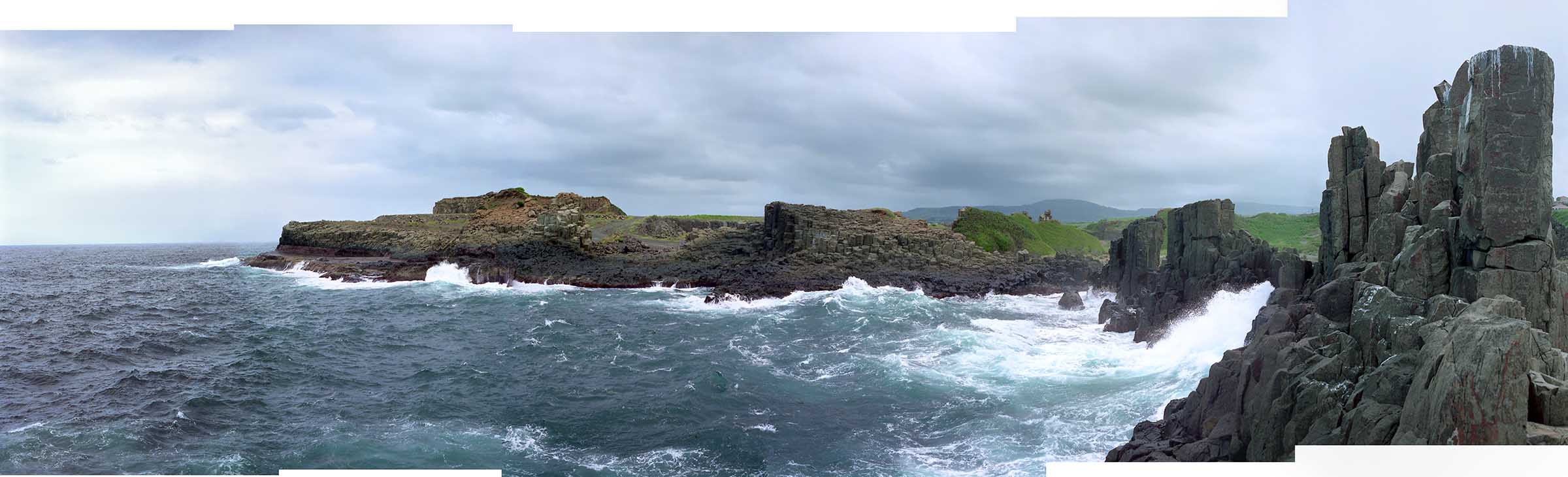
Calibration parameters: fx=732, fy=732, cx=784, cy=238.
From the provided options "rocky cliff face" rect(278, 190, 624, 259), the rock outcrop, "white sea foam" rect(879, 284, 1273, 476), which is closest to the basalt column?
"white sea foam" rect(879, 284, 1273, 476)

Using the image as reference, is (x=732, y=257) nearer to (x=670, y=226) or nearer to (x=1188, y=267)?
(x=670, y=226)

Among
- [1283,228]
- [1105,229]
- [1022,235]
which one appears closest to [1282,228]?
[1283,228]

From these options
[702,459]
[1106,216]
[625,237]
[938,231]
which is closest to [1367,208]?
[1106,216]

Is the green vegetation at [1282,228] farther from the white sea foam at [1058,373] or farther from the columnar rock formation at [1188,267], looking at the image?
the white sea foam at [1058,373]

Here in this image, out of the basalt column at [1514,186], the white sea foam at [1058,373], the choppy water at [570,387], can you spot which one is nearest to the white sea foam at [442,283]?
the choppy water at [570,387]

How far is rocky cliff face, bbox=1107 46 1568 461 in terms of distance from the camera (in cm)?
532

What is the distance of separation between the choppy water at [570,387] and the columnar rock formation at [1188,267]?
0.72m

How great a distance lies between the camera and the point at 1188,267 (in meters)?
19.3

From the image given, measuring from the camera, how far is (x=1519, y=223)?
7062mm

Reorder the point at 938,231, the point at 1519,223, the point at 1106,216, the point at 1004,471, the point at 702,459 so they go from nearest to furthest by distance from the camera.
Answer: the point at 1519,223 → the point at 1004,471 → the point at 702,459 → the point at 1106,216 → the point at 938,231

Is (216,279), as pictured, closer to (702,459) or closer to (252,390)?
(252,390)

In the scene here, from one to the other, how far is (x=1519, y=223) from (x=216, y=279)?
38902 millimetres

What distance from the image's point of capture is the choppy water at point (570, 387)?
867 centimetres

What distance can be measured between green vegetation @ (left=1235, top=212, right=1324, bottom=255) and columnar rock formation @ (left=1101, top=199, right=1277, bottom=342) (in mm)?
1592
